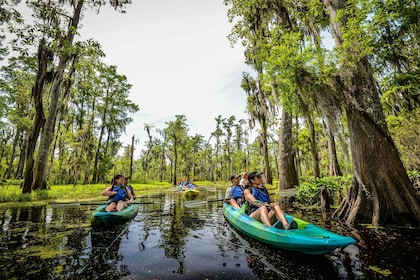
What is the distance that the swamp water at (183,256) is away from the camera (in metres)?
3.59

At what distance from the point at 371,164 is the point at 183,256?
567cm

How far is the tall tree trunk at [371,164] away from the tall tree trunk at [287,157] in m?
7.73

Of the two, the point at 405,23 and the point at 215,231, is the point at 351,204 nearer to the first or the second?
the point at 215,231

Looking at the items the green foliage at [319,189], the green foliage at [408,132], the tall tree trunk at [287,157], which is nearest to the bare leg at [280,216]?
the green foliage at [319,189]

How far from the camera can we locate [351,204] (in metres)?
6.89

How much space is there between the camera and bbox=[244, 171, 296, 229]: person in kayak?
16.2ft

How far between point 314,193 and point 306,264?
7.13 metres

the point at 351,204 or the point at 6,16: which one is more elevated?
the point at 6,16

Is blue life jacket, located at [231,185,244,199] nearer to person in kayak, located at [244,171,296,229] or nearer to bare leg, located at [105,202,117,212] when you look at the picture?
person in kayak, located at [244,171,296,229]

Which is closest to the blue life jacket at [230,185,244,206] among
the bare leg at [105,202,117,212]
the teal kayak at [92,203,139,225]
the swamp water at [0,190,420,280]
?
the swamp water at [0,190,420,280]

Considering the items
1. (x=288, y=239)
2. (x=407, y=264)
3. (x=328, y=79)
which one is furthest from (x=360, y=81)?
(x=288, y=239)

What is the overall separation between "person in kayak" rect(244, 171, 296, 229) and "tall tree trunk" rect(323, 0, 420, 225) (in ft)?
9.63

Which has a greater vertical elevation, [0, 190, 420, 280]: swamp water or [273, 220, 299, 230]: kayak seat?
[273, 220, 299, 230]: kayak seat

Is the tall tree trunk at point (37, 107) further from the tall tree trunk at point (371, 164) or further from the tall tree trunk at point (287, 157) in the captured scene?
the tall tree trunk at point (287, 157)
